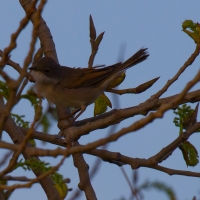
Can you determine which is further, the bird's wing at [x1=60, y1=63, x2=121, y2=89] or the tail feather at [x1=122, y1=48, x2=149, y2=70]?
the bird's wing at [x1=60, y1=63, x2=121, y2=89]

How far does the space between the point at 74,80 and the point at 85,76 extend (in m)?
0.20

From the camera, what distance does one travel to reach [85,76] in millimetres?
6773

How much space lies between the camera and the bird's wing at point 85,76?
6428mm

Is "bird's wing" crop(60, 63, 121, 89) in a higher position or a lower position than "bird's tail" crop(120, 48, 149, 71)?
higher

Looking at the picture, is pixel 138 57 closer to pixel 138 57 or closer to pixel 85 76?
pixel 138 57

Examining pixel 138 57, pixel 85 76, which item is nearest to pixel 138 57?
pixel 138 57

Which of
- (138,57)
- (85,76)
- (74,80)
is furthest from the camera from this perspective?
(74,80)

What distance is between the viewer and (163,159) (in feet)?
12.9

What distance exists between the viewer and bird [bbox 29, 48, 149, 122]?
6137 mm

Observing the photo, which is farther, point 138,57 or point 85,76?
point 85,76

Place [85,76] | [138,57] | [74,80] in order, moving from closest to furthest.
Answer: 1. [138,57]
2. [85,76]
3. [74,80]

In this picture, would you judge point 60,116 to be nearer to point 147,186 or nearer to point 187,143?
point 187,143

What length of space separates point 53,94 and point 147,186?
12.5 feet

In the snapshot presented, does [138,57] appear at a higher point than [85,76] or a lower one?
lower
